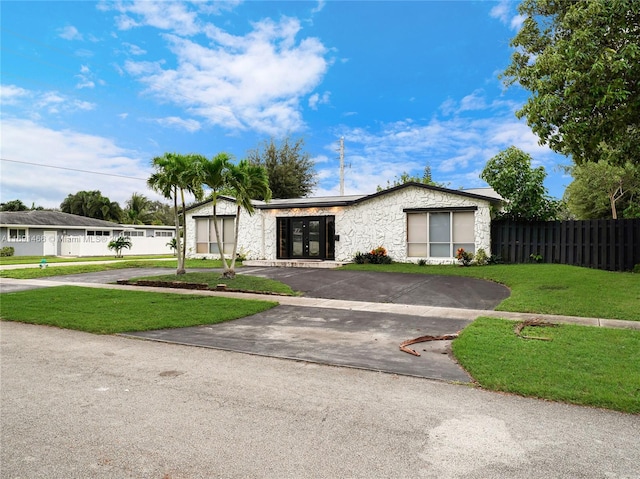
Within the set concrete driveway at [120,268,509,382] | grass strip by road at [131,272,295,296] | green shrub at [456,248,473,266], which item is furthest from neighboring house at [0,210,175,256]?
green shrub at [456,248,473,266]

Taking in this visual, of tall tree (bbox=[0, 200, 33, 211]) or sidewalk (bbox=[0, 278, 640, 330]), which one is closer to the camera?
sidewalk (bbox=[0, 278, 640, 330])

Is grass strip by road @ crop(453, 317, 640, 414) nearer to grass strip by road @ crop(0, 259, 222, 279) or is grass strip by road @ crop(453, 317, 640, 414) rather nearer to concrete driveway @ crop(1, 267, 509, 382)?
concrete driveway @ crop(1, 267, 509, 382)

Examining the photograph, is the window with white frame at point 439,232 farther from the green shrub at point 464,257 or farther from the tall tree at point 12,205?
the tall tree at point 12,205

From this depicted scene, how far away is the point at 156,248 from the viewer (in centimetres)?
3988

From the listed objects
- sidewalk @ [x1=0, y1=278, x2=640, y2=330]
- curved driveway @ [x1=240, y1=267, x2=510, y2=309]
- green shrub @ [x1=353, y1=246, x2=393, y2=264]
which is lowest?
sidewalk @ [x1=0, y1=278, x2=640, y2=330]

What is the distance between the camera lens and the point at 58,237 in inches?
1444

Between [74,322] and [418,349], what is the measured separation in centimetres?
669

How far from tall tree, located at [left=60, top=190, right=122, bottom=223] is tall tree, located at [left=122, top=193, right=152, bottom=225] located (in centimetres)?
294

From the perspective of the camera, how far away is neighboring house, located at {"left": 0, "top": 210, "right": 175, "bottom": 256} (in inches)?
1358

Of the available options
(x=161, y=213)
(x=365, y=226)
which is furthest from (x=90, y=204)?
(x=365, y=226)

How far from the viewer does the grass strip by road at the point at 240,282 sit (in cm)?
1235

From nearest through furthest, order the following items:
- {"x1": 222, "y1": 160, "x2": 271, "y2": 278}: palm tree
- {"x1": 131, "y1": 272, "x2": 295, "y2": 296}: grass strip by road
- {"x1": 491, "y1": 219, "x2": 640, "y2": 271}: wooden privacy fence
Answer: {"x1": 131, "y1": 272, "x2": 295, "y2": 296}: grass strip by road, {"x1": 222, "y1": 160, "x2": 271, "y2": 278}: palm tree, {"x1": 491, "y1": 219, "x2": 640, "y2": 271}: wooden privacy fence

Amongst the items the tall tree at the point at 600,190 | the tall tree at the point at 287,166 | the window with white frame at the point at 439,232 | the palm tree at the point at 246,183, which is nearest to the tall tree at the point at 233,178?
the palm tree at the point at 246,183

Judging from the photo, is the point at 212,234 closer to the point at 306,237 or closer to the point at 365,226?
the point at 306,237
